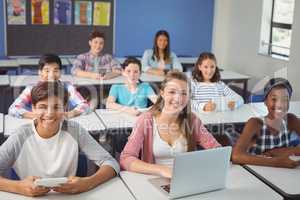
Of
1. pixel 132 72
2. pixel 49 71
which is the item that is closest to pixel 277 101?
pixel 132 72

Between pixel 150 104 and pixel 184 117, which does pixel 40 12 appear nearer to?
pixel 150 104

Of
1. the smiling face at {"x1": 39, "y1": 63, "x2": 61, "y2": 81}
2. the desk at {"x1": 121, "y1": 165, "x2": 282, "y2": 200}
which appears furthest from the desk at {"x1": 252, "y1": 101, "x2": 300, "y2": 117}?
the smiling face at {"x1": 39, "y1": 63, "x2": 61, "y2": 81}

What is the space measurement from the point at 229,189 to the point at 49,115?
3.19 feet

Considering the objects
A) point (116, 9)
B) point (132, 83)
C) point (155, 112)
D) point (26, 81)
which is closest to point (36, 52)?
point (116, 9)

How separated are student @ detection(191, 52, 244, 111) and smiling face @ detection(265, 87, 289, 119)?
104cm

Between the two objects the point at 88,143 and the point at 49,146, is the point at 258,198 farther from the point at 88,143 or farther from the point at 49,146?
the point at 49,146

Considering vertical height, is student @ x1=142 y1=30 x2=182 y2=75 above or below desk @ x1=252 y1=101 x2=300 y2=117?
above

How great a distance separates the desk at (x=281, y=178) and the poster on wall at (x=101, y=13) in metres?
4.62

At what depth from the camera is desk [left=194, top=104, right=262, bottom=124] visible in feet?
11.0

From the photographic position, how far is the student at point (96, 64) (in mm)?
4863

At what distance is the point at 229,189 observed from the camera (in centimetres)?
205

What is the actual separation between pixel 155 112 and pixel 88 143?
0.44 metres

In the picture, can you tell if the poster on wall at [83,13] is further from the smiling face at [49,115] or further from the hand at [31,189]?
the hand at [31,189]

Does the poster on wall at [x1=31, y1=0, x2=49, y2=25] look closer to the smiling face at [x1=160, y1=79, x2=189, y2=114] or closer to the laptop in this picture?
the smiling face at [x1=160, y1=79, x2=189, y2=114]
